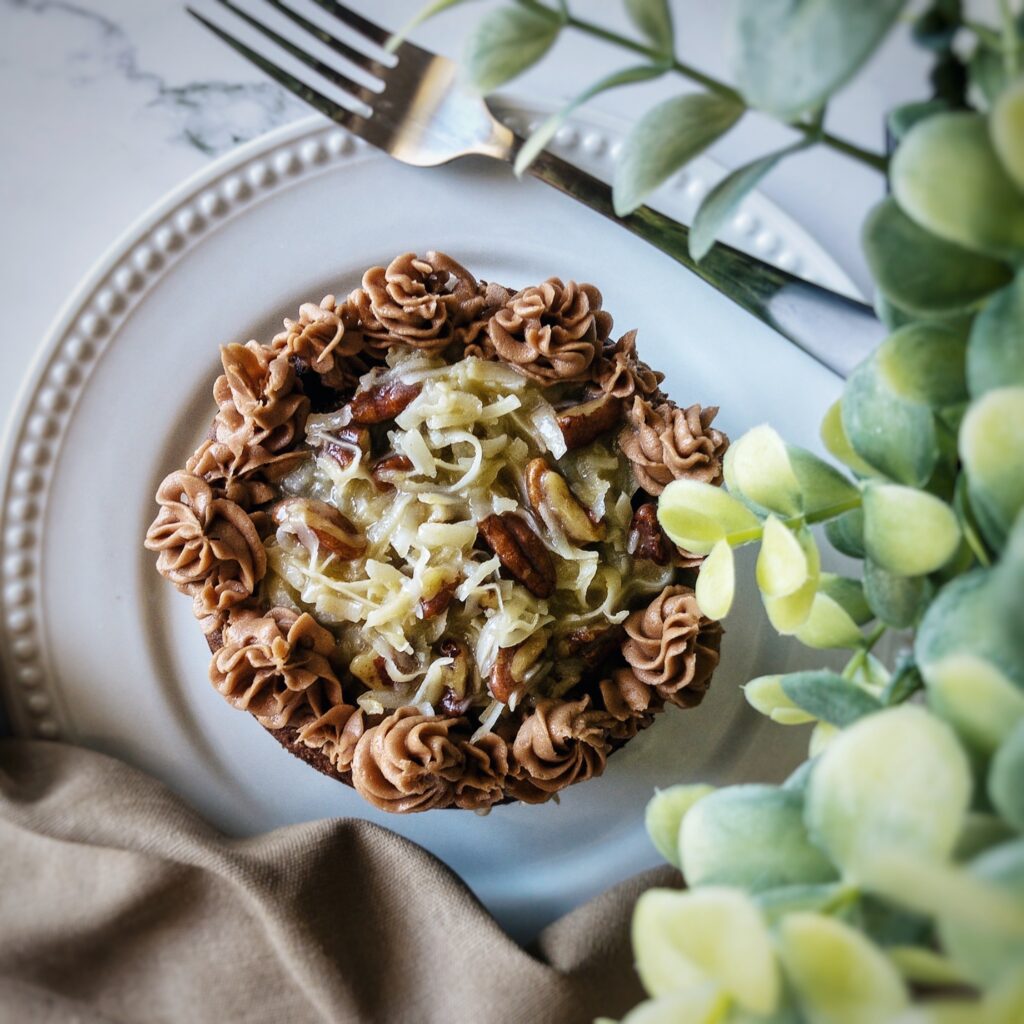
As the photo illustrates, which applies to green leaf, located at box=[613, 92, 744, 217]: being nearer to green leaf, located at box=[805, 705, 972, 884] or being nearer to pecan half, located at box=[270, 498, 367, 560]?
green leaf, located at box=[805, 705, 972, 884]

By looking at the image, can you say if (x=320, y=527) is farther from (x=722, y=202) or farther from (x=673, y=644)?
(x=722, y=202)

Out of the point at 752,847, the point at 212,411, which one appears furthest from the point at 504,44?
the point at 212,411

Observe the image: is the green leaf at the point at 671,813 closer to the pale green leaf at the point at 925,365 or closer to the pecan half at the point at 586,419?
the pale green leaf at the point at 925,365

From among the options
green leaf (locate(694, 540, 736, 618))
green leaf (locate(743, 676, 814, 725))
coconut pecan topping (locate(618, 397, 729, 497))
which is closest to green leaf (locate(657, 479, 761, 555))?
green leaf (locate(694, 540, 736, 618))

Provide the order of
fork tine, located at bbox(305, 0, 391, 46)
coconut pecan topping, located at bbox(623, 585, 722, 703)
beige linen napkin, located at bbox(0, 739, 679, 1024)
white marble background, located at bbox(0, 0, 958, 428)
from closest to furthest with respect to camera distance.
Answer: coconut pecan topping, located at bbox(623, 585, 722, 703), beige linen napkin, located at bbox(0, 739, 679, 1024), fork tine, located at bbox(305, 0, 391, 46), white marble background, located at bbox(0, 0, 958, 428)

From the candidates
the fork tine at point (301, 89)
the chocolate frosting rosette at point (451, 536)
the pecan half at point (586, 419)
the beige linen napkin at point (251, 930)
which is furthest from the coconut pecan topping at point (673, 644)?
the fork tine at point (301, 89)

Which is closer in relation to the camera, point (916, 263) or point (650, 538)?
point (916, 263)

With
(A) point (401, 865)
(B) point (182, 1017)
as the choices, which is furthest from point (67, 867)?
(A) point (401, 865)
